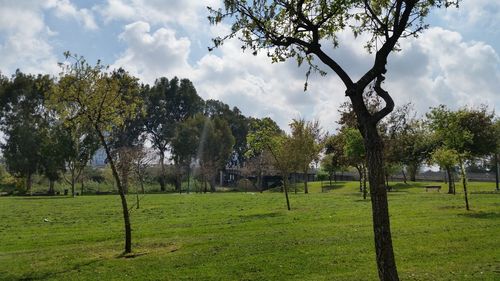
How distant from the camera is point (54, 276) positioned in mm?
11578

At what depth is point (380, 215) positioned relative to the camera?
7.61 meters

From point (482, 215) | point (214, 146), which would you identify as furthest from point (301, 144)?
point (214, 146)

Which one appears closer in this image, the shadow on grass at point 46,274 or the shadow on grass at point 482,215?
the shadow on grass at point 46,274

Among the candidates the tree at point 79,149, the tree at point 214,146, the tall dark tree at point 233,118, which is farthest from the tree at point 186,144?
the tall dark tree at point 233,118

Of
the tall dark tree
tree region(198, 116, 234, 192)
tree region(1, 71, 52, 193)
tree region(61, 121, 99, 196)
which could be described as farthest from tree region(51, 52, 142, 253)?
the tall dark tree

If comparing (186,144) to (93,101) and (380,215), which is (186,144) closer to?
(93,101)

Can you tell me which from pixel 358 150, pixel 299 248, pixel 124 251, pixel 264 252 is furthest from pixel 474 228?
pixel 358 150

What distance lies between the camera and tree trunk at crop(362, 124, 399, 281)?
7.48 meters

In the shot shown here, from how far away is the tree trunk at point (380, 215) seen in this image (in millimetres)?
7477

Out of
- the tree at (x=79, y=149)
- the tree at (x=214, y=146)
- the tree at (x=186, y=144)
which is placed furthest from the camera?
the tree at (x=214, y=146)

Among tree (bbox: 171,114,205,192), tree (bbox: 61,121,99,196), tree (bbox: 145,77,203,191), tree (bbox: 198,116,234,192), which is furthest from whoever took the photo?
tree (bbox: 145,77,203,191)

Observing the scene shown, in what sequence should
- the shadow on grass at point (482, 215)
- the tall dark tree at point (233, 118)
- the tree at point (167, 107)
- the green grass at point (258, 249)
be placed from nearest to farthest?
the green grass at point (258, 249)
the shadow on grass at point (482, 215)
the tree at point (167, 107)
the tall dark tree at point (233, 118)

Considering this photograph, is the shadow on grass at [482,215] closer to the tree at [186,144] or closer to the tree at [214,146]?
the tree at [214,146]

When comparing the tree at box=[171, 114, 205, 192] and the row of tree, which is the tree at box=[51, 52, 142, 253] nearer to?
the row of tree
